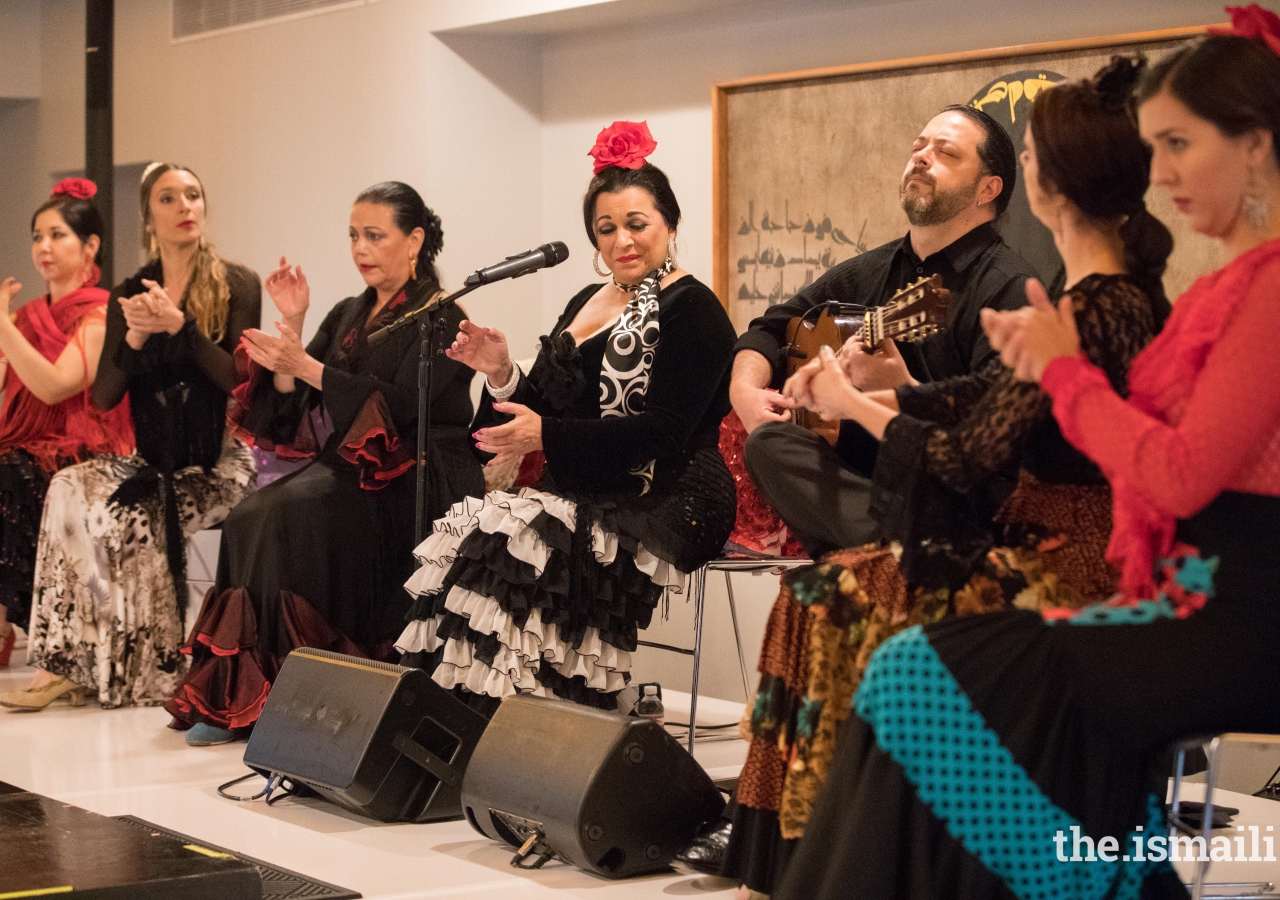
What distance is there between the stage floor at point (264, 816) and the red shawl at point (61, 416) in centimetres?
89

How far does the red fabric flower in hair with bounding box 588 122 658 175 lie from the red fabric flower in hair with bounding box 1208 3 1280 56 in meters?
2.04

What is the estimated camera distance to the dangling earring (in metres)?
2.00

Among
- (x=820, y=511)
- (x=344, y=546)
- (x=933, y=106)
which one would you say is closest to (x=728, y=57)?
(x=933, y=106)

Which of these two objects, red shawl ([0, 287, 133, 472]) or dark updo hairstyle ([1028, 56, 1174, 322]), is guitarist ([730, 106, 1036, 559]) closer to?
dark updo hairstyle ([1028, 56, 1174, 322])

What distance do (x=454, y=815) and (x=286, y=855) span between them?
0.46 m

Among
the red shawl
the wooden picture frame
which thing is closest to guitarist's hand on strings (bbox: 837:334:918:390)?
the wooden picture frame

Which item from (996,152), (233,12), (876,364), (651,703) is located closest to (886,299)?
(996,152)

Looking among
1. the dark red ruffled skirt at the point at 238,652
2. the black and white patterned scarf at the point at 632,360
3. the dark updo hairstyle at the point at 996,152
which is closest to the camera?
the dark updo hairstyle at the point at 996,152

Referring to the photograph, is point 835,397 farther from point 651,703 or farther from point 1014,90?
point 1014,90

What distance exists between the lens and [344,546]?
430 cm

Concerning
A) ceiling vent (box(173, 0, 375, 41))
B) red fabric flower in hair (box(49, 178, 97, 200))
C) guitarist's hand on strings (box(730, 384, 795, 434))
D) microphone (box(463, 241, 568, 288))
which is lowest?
guitarist's hand on strings (box(730, 384, 795, 434))

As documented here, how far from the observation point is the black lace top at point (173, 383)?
15.6 feet

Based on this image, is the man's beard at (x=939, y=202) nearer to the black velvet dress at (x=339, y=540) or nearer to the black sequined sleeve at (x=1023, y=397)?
the black sequined sleeve at (x=1023, y=397)

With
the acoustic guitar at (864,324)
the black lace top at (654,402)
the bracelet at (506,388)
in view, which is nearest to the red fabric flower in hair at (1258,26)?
the acoustic guitar at (864,324)
